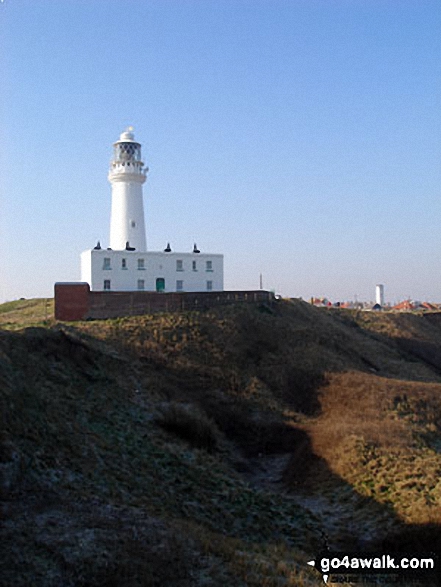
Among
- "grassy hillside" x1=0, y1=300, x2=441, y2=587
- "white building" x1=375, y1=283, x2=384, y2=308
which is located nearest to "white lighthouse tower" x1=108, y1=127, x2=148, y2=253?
"grassy hillside" x1=0, y1=300, x2=441, y2=587

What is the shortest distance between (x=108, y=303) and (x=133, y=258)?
8.28 meters

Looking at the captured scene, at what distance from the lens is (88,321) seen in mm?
30281

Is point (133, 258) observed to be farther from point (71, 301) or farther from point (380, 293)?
point (380, 293)

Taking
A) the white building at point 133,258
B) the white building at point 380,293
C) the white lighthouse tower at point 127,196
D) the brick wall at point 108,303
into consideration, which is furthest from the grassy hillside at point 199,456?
the white building at point 380,293

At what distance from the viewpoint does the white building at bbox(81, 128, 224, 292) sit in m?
38.0

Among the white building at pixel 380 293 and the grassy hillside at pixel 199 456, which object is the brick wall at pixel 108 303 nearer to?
the grassy hillside at pixel 199 456

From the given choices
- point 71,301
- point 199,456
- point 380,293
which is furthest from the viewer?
point 380,293

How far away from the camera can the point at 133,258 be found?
3888 centimetres

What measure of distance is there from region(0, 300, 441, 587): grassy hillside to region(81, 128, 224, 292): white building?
29.2 feet

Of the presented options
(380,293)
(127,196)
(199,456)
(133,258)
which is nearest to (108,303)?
(133,258)

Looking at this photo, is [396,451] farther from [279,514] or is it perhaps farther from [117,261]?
[117,261]

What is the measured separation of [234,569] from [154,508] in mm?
3506

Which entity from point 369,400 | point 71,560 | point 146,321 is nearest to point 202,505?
point 71,560

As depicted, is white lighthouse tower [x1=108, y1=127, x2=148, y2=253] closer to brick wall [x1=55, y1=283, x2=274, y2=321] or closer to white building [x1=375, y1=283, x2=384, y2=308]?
brick wall [x1=55, y1=283, x2=274, y2=321]
